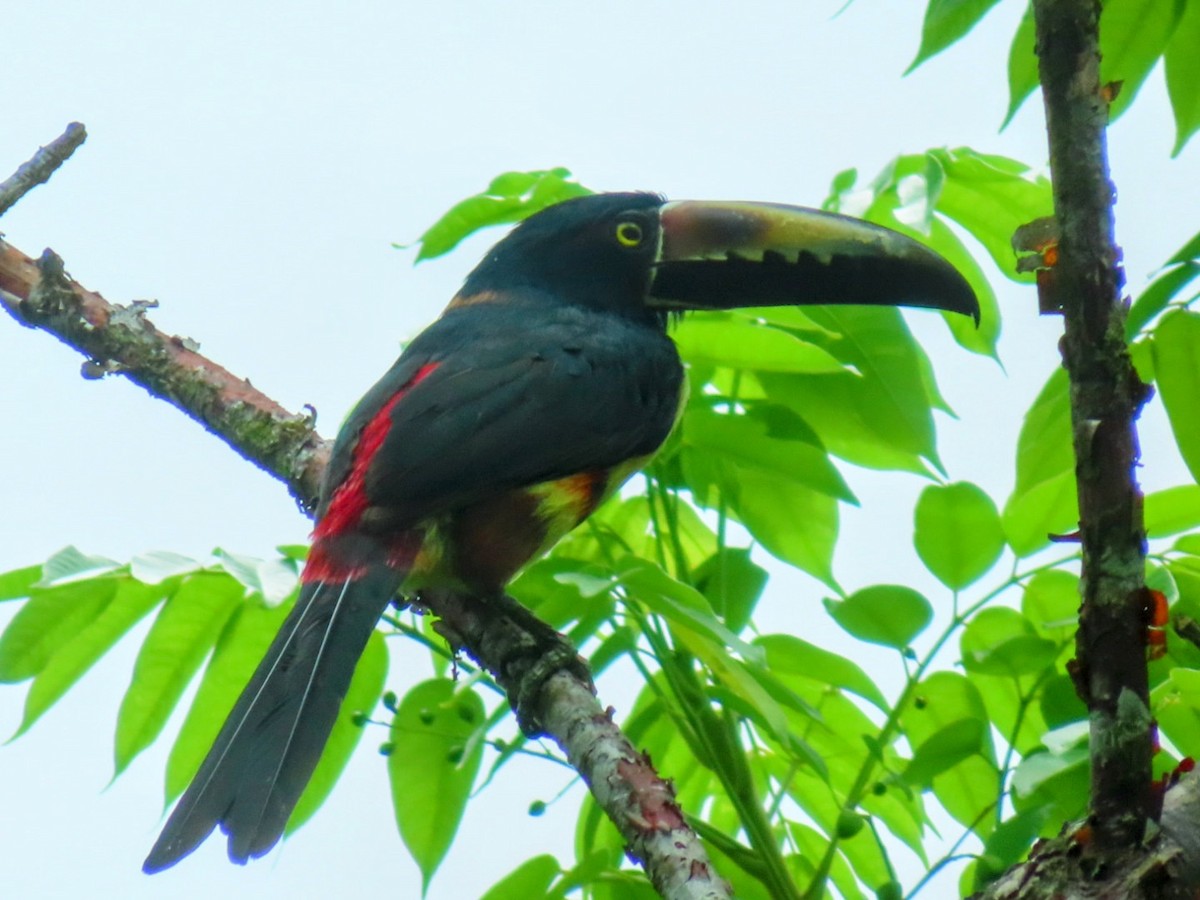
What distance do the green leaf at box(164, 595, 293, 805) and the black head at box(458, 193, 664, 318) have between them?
1.53 metres

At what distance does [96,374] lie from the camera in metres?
3.67

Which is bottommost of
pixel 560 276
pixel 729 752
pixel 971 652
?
pixel 729 752

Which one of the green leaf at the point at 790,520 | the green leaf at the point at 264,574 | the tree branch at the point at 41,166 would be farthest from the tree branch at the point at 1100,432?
the tree branch at the point at 41,166

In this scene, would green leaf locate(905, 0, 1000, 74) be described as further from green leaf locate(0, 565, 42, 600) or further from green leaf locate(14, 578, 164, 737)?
green leaf locate(0, 565, 42, 600)

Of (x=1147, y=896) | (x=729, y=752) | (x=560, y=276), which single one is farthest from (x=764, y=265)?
(x=1147, y=896)

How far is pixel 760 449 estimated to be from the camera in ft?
8.59

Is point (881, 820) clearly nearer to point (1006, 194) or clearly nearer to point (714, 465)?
point (714, 465)

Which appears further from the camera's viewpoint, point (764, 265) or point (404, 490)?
point (764, 265)

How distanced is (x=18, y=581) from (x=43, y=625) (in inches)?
4.0

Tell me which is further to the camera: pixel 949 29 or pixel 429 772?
pixel 429 772

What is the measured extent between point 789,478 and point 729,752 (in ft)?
1.82

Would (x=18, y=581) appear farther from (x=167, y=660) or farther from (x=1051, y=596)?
(x=1051, y=596)

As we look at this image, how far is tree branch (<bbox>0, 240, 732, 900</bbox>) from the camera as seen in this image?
2908 millimetres

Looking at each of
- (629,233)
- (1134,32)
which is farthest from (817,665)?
(629,233)
